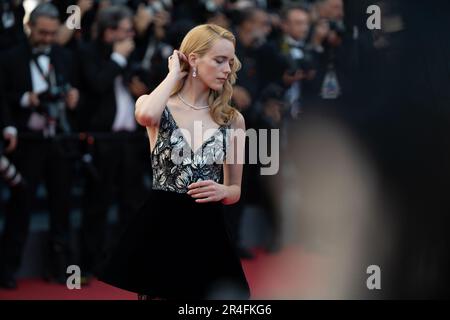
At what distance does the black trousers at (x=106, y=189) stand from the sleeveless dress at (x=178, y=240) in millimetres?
2527

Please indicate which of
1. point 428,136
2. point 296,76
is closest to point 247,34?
point 296,76

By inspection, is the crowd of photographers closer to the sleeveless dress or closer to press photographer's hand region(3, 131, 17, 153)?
press photographer's hand region(3, 131, 17, 153)

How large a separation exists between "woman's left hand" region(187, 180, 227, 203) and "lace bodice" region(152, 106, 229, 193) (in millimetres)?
54

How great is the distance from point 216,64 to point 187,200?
20.3 inches

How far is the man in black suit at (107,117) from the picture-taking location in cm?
608

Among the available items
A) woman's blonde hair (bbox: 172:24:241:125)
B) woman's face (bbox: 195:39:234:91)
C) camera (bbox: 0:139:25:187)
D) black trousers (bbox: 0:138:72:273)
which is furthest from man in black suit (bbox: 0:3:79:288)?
woman's face (bbox: 195:39:234:91)

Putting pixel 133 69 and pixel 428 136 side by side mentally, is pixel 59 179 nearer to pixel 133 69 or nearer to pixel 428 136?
pixel 133 69

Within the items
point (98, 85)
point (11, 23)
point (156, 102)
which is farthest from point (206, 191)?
point (11, 23)

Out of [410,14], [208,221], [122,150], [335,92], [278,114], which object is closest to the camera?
[208,221]

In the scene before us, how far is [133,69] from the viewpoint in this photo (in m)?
6.33

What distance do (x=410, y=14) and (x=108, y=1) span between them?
312 cm

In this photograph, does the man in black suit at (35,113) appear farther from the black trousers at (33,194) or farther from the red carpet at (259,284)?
the red carpet at (259,284)
